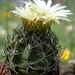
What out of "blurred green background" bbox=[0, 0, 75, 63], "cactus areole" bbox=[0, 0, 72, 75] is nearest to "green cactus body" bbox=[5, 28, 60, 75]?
"cactus areole" bbox=[0, 0, 72, 75]

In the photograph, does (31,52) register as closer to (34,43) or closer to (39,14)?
(34,43)

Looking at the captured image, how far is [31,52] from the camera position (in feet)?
7.52

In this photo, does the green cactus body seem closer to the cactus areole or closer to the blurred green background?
the cactus areole

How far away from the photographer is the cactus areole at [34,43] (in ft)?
7.54

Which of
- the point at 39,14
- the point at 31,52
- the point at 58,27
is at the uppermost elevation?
the point at 58,27

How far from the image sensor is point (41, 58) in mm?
2332

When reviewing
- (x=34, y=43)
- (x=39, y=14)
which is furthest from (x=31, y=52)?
(x=39, y=14)

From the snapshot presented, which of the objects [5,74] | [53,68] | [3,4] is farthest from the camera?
[3,4]

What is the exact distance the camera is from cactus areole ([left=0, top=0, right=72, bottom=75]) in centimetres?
230

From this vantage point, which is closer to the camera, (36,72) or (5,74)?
(36,72)

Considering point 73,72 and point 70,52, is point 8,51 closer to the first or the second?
point 73,72

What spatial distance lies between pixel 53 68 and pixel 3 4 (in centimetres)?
298

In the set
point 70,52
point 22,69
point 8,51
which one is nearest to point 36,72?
point 22,69

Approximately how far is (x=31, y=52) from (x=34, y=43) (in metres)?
0.07
